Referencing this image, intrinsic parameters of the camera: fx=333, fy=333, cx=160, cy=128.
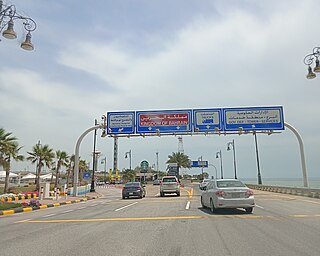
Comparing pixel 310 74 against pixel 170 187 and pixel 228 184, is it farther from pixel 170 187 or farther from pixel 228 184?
pixel 170 187

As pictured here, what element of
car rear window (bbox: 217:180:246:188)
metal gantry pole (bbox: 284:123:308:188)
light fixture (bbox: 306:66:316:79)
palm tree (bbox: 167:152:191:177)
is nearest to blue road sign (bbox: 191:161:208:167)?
palm tree (bbox: 167:152:191:177)

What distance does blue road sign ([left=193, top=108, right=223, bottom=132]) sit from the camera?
3261 centimetres

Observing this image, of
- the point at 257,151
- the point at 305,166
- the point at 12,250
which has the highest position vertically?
the point at 257,151

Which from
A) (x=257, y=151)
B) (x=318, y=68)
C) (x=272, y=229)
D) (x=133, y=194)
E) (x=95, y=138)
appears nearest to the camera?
(x=272, y=229)

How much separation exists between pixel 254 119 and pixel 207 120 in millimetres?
4507

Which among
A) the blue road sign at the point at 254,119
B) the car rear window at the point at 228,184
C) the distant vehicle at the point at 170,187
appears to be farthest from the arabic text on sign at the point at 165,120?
the car rear window at the point at 228,184

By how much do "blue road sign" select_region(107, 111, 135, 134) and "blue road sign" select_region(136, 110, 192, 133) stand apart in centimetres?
70

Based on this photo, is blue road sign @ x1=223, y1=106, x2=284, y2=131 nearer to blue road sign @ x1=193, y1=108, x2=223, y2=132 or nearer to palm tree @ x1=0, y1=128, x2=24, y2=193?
blue road sign @ x1=193, y1=108, x2=223, y2=132

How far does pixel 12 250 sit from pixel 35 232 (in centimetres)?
282

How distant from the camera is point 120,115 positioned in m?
33.2

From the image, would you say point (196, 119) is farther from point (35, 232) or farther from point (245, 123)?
point (35, 232)

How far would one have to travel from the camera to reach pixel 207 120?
108 ft

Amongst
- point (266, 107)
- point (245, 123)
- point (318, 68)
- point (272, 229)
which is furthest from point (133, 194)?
point (272, 229)

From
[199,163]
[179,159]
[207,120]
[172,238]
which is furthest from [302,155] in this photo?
[199,163]
